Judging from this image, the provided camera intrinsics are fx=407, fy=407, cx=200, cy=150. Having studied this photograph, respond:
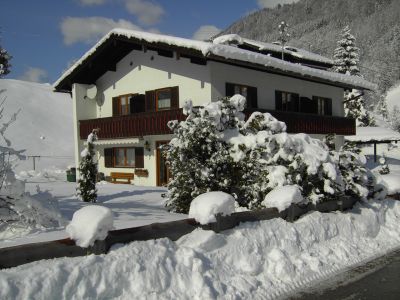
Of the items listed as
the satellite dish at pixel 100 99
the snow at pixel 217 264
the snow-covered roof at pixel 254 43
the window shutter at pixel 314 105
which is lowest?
the snow at pixel 217 264

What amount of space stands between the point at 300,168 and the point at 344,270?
3.04 metres

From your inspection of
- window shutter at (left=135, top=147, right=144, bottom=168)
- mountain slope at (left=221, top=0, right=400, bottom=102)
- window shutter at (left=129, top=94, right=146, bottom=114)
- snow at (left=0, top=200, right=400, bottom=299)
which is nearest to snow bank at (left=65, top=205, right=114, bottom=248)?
snow at (left=0, top=200, right=400, bottom=299)

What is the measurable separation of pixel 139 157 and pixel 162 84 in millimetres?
3949

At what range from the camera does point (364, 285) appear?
650 cm

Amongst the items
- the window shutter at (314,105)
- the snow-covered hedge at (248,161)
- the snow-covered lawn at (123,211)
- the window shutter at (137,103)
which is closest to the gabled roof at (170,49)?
the window shutter at (314,105)

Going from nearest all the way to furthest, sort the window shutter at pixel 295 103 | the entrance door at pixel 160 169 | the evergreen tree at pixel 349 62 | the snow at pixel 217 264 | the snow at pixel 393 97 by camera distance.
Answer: the snow at pixel 217 264 → the entrance door at pixel 160 169 → the window shutter at pixel 295 103 → the evergreen tree at pixel 349 62 → the snow at pixel 393 97

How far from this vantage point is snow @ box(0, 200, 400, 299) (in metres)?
4.71

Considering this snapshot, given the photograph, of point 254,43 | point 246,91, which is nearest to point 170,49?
point 246,91

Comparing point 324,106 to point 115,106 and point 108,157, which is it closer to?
point 115,106

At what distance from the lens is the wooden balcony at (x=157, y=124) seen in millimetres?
18125

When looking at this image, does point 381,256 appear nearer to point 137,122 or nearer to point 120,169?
point 137,122

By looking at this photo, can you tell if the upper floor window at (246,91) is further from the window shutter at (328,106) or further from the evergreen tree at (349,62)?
the evergreen tree at (349,62)

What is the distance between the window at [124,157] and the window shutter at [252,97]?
590 centimetres

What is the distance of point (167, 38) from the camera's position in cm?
1706
